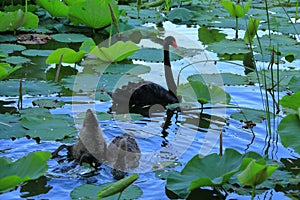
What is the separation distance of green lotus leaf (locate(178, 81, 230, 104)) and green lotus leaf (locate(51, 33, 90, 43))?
9.25 feet

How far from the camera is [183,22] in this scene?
959 cm

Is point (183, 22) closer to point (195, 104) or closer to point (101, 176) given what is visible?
point (195, 104)

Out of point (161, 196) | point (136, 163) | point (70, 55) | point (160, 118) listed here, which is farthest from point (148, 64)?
point (161, 196)

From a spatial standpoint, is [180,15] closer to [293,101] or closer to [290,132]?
[293,101]

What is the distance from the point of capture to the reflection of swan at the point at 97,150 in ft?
14.1

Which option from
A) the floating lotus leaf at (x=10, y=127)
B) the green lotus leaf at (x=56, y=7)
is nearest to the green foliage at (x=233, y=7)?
the green lotus leaf at (x=56, y=7)

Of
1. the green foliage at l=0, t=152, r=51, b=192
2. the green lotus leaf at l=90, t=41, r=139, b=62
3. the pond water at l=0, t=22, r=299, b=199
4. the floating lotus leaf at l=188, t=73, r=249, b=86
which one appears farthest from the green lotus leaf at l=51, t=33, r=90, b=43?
the green foliage at l=0, t=152, r=51, b=192

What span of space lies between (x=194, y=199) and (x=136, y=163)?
2.27ft

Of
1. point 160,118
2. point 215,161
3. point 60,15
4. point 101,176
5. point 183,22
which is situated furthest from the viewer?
point 183,22

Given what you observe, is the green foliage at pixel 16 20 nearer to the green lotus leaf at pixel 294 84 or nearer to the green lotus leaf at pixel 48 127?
the green lotus leaf at pixel 48 127

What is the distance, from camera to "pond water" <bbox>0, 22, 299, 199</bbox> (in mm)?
3914

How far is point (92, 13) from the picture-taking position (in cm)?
781

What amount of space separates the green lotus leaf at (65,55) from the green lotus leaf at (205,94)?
142 cm

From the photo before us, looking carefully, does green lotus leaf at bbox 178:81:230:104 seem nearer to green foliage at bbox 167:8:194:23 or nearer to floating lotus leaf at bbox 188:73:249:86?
floating lotus leaf at bbox 188:73:249:86
